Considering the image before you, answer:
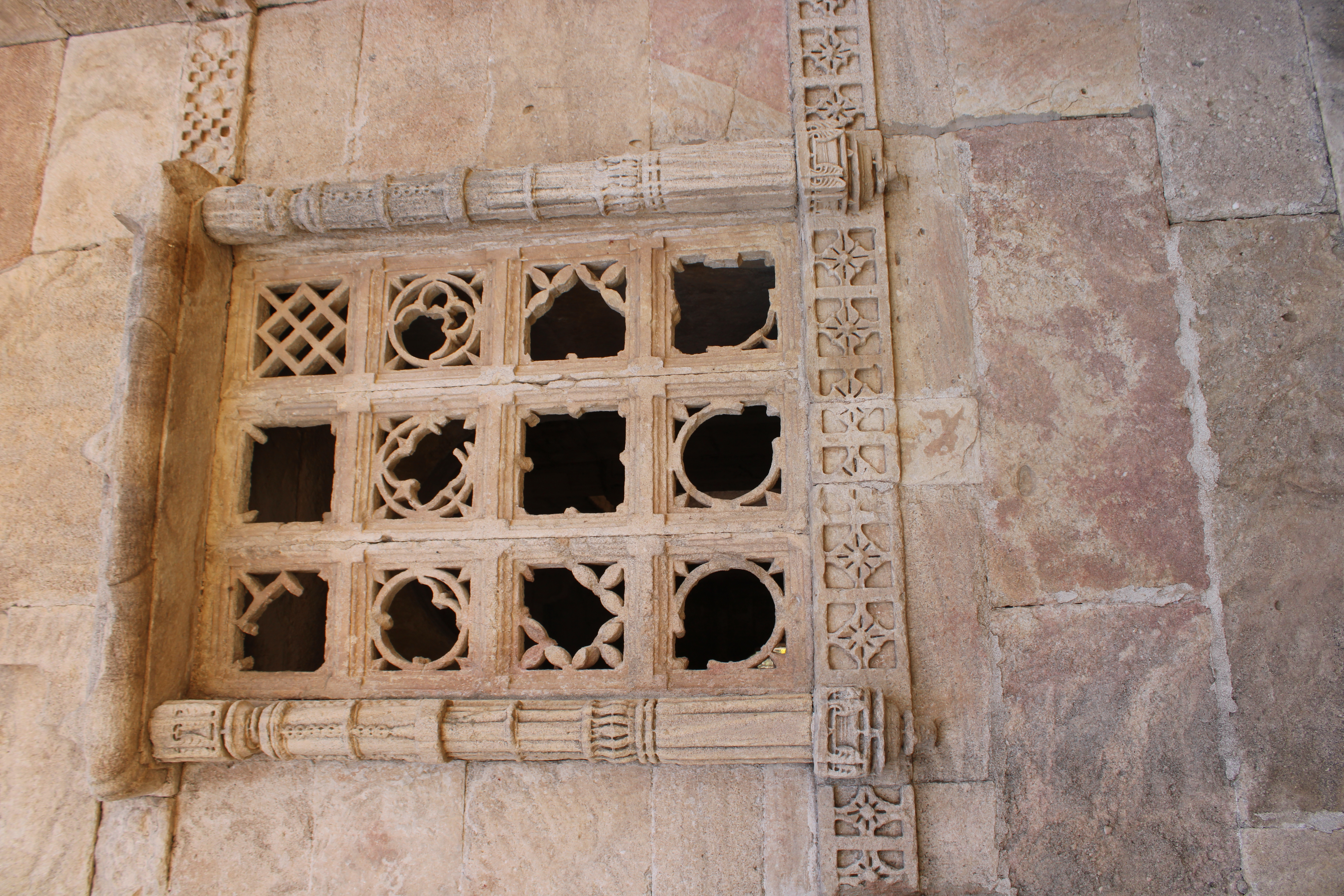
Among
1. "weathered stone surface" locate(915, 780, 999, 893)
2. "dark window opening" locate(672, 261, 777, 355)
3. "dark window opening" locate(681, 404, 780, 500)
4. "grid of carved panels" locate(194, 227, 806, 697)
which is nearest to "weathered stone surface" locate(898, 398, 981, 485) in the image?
"grid of carved panels" locate(194, 227, 806, 697)

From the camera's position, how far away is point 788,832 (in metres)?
2.68

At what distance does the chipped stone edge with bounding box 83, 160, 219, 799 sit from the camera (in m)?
2.82

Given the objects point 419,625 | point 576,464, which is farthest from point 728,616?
point 419,625

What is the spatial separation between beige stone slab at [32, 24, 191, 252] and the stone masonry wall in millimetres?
46

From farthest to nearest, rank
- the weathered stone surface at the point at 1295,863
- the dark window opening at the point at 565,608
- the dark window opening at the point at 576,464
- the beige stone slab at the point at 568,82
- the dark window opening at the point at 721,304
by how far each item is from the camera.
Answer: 1. the dark window opening at the point at 565,608
2. the dark window opening at the point at 576,464
3. the dark window opening at the point at 721,304
4. the beige stone slab at the point at 568,82
5. the weathered stone surface at the point at 1295,863

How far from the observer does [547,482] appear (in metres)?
6.90

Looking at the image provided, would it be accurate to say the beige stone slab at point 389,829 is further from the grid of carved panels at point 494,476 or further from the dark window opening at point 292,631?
the dark window opening at point 292,631

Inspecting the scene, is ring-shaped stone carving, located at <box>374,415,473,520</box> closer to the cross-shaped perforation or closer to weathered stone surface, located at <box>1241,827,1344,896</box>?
the cross-shaped perforation

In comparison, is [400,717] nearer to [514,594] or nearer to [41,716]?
[514,594]

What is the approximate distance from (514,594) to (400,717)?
0.54 metres

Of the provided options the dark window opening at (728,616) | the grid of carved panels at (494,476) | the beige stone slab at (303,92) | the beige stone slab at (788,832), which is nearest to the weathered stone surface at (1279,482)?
the grid of carved panels at (494,476)

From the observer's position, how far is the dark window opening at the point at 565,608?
22.6ft

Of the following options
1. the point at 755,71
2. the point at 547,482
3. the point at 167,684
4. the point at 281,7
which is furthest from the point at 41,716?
the point at 547,482

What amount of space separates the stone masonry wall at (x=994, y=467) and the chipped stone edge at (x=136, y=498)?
293mm
